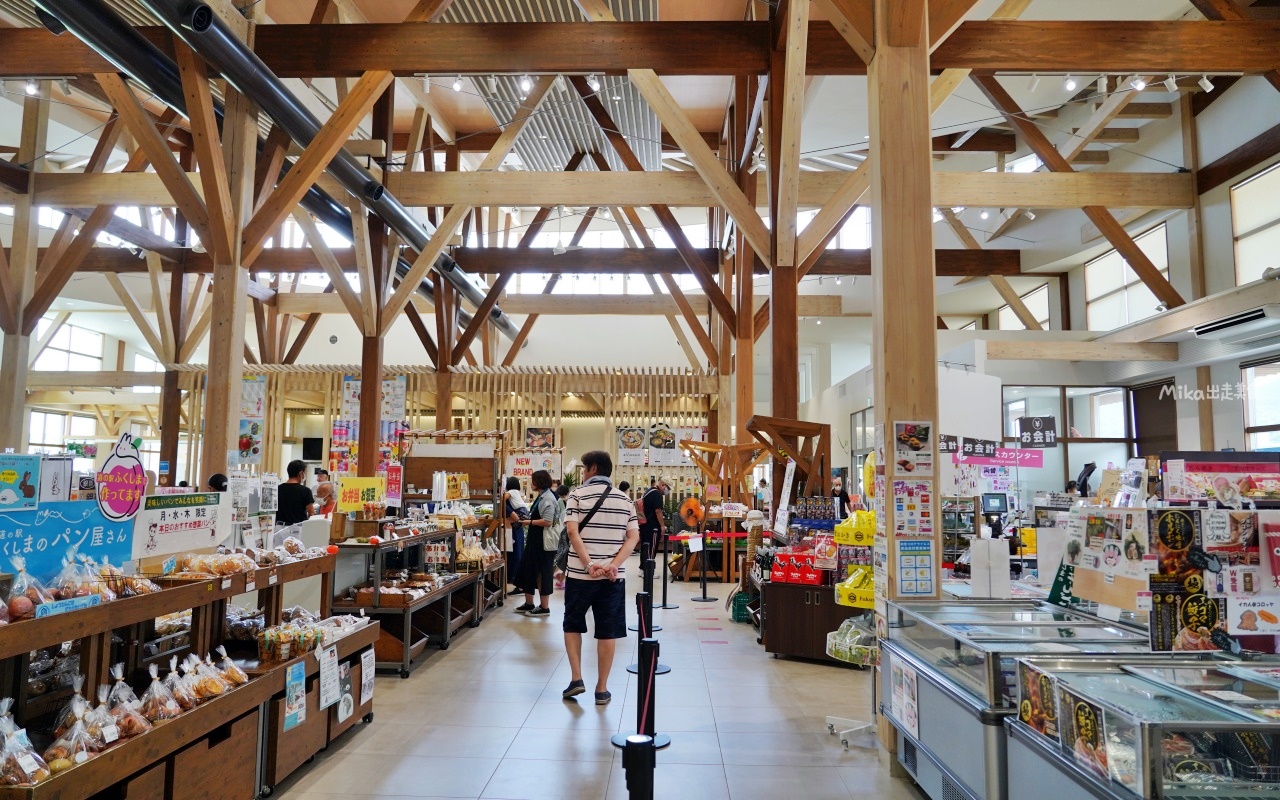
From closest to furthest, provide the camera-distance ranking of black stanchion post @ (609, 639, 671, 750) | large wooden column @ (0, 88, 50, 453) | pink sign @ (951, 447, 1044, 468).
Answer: black stanchion post @ (609, 639, 671, 750) < pink sign @ (951, 447, 1044, 468) < large wooden column @ (0, 88, 50, 453)

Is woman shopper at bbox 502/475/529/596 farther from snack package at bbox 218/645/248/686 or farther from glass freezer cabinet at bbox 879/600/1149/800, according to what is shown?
glass freezer cabinet at bbox 879/600/1149/800

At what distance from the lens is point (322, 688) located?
3734mm

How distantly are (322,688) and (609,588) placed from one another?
1718 mm

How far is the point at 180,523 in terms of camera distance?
3.29m

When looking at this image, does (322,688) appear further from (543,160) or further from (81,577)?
(543,160)

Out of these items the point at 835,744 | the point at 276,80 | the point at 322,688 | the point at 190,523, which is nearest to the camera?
the point at 190,523

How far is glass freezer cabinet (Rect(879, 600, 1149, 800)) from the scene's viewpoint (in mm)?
2590

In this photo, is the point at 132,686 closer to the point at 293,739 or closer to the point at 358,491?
the point at 293,739

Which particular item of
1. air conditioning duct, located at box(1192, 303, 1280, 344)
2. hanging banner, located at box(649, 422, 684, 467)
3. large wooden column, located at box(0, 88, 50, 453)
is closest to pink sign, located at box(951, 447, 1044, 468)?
air conditioning duct, located at box(1192, 303, 1280, 344)

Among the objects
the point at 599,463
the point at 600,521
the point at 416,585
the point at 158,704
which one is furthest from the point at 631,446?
the point at 158,704

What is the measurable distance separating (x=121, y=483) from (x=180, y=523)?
428 millimetres

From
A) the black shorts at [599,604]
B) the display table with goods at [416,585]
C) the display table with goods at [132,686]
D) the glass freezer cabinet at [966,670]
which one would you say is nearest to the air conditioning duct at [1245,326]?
the glass freezer cabinet at [966,670]

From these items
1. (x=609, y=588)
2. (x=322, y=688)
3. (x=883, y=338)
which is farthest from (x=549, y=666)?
(x=883, y=338)

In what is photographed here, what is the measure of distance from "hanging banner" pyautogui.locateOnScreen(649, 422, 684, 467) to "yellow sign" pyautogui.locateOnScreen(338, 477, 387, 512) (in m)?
8.91
